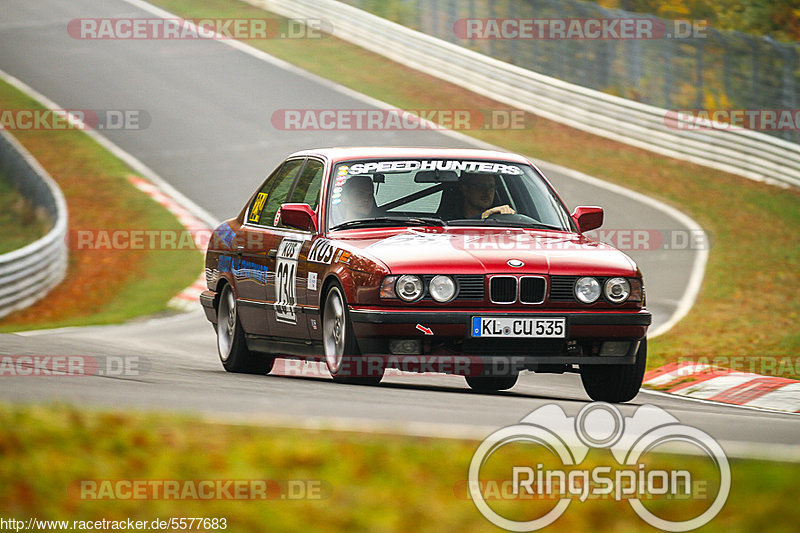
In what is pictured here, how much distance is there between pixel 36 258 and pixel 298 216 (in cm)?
879

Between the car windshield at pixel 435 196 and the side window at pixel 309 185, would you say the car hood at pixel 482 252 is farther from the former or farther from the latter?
the side window at pixel 309 185

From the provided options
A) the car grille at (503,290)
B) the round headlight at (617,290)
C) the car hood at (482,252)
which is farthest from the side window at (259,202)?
the round headlight at (617,290)

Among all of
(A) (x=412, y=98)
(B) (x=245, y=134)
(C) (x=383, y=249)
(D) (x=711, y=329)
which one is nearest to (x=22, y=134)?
(B) (x=245, y=134)

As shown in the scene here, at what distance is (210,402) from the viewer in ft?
21.9

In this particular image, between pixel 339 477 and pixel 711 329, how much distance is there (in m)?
10.3

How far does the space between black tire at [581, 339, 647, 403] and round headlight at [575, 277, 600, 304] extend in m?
0.56

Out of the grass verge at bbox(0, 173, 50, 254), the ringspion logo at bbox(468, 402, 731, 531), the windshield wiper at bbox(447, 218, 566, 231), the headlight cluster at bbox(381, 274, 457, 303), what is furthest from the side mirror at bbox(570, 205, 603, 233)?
the grass verge at bbox(0, 173, 50, 254)

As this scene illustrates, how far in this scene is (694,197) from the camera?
22812 mm

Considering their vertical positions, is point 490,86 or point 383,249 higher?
point 383,249

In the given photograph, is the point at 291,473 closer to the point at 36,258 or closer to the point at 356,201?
the point at 356,201

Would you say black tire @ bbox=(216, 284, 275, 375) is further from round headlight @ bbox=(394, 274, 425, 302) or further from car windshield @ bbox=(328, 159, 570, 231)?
round headlight @ bbox=(394, 274, 425, 302)

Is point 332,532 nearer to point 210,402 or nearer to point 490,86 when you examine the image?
point 210,402

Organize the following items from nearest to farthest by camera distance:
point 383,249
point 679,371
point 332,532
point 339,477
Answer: point 332,532
point 339,477
point 383,249
point 679,371


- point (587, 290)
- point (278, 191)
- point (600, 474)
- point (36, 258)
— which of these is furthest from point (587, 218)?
point (36, 258)
